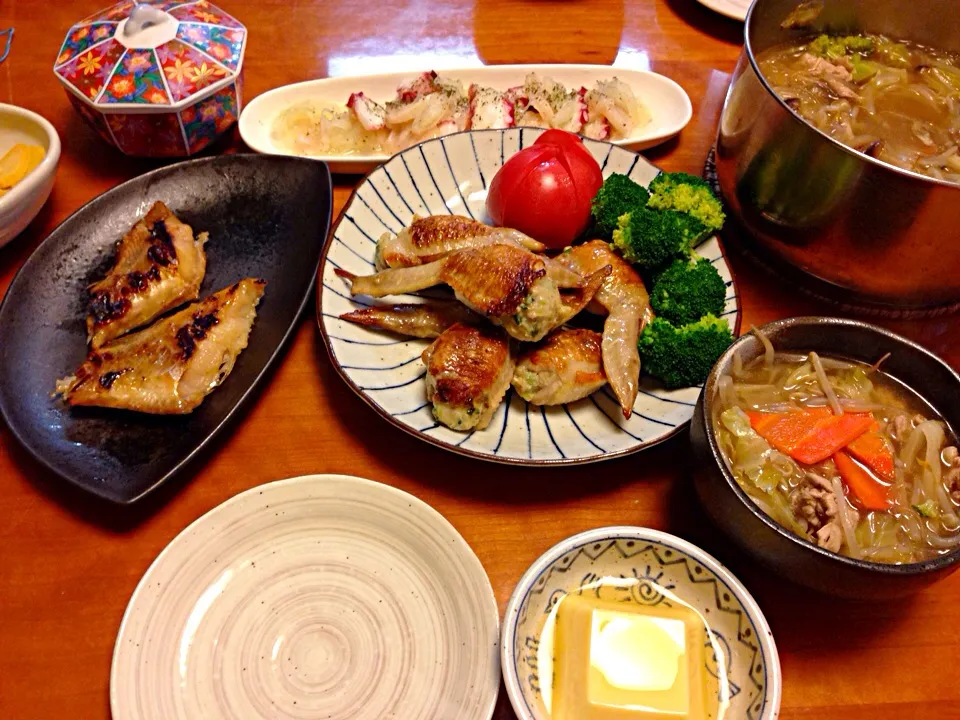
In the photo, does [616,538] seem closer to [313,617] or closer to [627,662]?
[627,662]

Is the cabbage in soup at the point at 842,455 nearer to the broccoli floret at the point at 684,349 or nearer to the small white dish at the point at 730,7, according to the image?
the broccoli floret at the point at 684,349

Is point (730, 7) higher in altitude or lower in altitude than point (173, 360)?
higher

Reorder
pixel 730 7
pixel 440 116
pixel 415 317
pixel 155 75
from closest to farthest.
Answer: pixel 415 317
pixel 155 75
pixel 440 116
pixel 730 7

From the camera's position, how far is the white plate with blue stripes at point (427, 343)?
1.57 meters

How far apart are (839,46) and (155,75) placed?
6.96ft

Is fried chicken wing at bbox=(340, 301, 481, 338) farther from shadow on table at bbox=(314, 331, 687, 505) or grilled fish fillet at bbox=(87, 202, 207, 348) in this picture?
grilled fish fillet at bbox=(87, 202, 207, 348)

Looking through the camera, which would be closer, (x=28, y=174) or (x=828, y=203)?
(x=828, y=203)

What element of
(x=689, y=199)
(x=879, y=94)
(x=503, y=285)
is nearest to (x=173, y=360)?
(x=503, y=285)

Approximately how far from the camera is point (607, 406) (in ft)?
5.57

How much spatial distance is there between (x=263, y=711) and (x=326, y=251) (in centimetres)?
112

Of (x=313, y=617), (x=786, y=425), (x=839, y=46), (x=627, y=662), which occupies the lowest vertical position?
(x=313, y=617)

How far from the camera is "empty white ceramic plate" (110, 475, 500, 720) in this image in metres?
1.34

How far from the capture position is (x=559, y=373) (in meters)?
1.62

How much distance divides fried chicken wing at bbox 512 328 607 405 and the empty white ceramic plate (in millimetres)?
389
